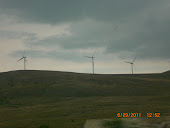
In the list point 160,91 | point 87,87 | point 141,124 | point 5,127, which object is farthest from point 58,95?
point 141,124

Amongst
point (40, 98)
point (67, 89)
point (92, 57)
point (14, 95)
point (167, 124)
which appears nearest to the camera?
point (167, 124)

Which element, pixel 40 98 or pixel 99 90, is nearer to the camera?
pixel 40 98

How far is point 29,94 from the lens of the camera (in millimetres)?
100812

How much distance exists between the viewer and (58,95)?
3880 inches

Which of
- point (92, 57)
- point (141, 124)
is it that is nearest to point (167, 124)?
point (141, 124)

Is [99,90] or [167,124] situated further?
[99,90]

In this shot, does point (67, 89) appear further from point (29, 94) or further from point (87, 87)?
point (29, 94)

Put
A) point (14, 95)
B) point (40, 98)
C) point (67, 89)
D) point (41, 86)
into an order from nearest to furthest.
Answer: point (40, 98) < point (14, 95) < point (67, 89) < point (41, 86)

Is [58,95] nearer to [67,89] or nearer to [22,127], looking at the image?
[67,89]

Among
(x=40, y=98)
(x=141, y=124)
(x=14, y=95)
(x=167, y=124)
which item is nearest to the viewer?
(x=167, y=124)

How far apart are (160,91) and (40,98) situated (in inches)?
2018

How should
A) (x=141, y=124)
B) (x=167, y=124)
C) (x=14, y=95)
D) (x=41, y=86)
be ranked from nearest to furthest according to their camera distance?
(x=167, y=124)
(x=141, y=124)
(x=14, y=95)
(x=41, y=86)

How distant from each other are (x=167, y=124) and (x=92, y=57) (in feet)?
422

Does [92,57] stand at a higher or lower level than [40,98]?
higher
